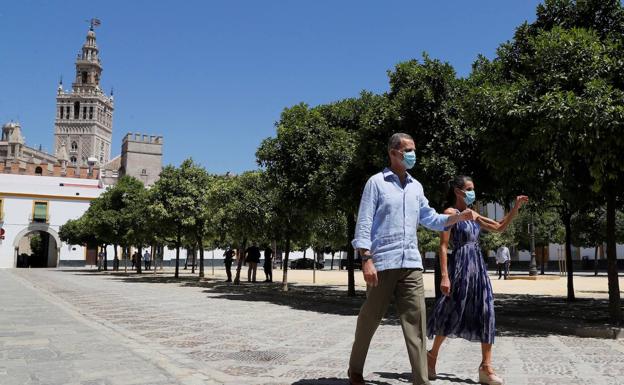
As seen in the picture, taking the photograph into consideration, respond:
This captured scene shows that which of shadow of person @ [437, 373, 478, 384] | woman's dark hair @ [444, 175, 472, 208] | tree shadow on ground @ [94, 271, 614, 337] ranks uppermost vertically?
woman's dark hair @ [444, 175, 472, 208]

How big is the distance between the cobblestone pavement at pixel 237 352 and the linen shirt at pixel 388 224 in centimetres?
133

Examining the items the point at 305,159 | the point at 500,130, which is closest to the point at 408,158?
the point at 500,130

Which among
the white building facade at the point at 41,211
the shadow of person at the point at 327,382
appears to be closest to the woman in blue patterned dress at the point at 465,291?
the shadow of person at the point at 327,382

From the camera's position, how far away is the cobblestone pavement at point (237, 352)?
5.11 meters

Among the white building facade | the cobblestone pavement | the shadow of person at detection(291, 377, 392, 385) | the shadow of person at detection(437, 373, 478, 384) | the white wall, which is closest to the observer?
the shadow of person at detection(291, 377, 392, 385)

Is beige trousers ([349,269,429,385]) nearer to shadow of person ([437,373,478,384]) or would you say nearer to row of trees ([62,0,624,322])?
shadow of person ([437,373,478,384])

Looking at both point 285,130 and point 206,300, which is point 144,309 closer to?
point 206,300

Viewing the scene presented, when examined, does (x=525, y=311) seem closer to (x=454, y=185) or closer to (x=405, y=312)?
(x=454, y=185)

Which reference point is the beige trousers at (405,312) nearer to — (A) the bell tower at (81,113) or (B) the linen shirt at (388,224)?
(B) the linen shirt at (388,224)

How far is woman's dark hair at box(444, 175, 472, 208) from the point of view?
5285 millimetres

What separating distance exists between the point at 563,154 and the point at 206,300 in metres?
10.1

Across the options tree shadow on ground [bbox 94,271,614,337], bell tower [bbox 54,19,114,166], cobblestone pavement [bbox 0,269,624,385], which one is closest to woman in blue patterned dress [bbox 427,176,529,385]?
cobblestone pavement [bbox 0,269,624,385]

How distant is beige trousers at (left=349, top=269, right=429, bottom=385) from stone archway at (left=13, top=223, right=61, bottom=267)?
53.5 metres

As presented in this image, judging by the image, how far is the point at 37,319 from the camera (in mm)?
9617
